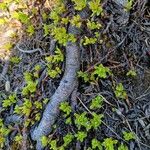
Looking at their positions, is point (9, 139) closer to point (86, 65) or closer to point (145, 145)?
point (86, 65)

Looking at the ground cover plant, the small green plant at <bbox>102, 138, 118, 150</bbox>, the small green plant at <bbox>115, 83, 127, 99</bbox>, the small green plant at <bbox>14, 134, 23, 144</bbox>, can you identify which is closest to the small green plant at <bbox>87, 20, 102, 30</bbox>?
the ground cover plant

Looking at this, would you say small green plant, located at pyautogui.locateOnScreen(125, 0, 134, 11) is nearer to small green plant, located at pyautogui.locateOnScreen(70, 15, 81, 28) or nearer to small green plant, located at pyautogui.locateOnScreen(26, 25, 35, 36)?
small green plant, located at pyautogui.locateOnScreen(70, 15, 81, 28)

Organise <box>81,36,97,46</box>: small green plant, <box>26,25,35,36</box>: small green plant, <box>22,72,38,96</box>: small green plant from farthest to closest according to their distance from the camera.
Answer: <box>26,25,35,36</box>: small green plant → <box>22,72,38,96</box>: small green plant → <box>81,36,97,46</box>: small green plant

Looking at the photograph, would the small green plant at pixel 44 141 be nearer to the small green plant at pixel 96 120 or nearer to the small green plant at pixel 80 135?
the small green plant at pixel 80 135

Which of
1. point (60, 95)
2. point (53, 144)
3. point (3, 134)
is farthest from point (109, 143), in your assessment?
point (3, 134)

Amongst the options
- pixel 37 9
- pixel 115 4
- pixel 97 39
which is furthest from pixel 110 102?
pixel 37 9

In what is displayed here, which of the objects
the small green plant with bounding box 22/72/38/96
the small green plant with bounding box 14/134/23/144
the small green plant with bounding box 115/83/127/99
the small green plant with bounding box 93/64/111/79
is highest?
the small green plant with bounding box 93/64/111/79

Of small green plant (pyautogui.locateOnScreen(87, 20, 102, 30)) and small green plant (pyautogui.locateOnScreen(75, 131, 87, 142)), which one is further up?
small green plant (pyautogui.locateOnScreen(87, 20, 102, 30))

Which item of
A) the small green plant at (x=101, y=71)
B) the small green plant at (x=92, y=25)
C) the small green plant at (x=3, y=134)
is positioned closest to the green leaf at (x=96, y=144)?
the small green plant at (x=101, y=71)
